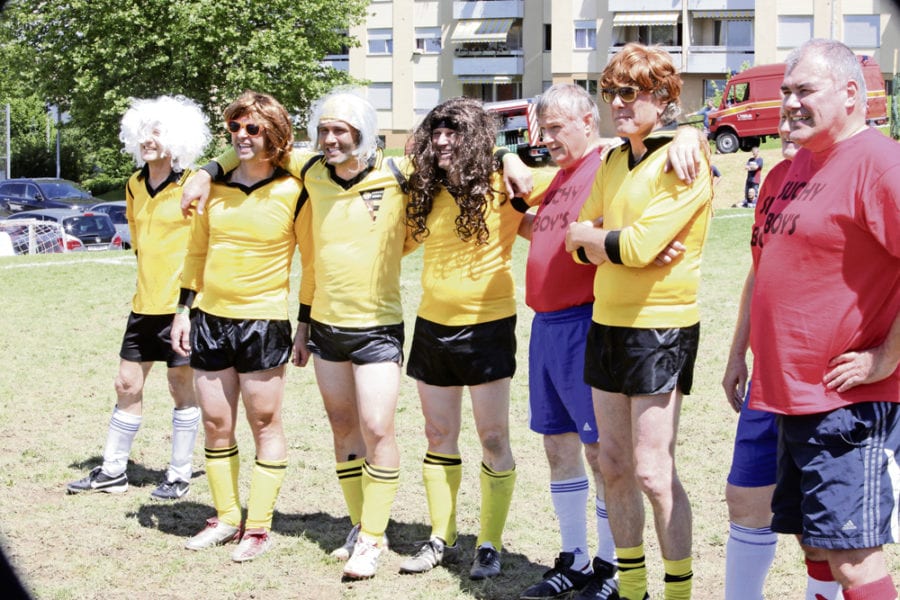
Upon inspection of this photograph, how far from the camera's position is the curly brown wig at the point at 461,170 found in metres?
4.97

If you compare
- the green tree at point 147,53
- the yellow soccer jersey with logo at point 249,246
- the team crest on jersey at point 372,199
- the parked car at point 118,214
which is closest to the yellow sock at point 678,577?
the team crest on jersey at point 372,199

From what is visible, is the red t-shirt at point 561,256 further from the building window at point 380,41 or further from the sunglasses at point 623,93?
the building window at point 380,41

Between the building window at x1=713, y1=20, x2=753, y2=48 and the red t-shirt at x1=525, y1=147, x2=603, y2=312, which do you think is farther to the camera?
the building window at x1=713, y1=20, x2=753, y2=48

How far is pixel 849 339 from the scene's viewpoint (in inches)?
134

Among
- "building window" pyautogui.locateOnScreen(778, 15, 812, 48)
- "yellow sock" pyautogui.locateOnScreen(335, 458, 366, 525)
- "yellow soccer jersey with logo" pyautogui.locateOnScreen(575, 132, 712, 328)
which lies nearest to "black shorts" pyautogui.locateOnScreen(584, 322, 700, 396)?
"yellow soccer jersey with logo" pyautogui.locateOnScreen(575, 132, 712, 328)

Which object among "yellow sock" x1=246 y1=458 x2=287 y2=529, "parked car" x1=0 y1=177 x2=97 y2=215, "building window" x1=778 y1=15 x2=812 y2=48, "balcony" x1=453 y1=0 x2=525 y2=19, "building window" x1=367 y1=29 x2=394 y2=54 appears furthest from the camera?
"building window" x1=367 y1=29 x2=394 y2=54

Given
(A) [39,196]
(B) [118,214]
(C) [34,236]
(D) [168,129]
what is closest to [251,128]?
(D) [168,129]

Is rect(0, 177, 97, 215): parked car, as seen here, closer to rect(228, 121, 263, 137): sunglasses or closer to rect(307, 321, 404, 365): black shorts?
rect(228, 121, 263, 137): sunglasses

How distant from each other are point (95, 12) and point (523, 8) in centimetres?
2669

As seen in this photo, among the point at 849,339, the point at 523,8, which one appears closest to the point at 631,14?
the point at 523,8

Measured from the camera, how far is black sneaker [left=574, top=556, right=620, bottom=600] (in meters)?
4.73

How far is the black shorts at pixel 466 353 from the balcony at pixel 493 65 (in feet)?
177

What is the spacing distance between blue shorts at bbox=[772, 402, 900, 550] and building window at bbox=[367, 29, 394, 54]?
58425mm

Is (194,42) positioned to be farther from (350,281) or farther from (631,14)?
(350,281)
